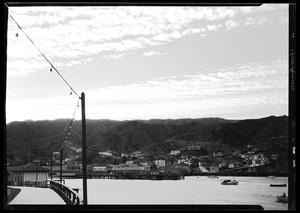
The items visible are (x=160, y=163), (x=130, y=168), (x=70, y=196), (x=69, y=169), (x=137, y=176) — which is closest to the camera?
(x=70, y=196)

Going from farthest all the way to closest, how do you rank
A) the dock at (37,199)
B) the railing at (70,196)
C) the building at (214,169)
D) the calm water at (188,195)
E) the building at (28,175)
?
the building at (214,169) → the calm water at (188,195) → the building at (28,175) → the dock at (37,199) → the railing at (70,196)

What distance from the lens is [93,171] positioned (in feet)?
452

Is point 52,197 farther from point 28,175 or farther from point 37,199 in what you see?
point 28,175

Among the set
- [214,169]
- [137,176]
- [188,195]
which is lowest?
[137,176]

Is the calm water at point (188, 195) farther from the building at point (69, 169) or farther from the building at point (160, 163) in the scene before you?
the building at point (160, 163)

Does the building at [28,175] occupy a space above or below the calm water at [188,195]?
above

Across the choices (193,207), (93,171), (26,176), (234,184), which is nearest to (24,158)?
(26,176)

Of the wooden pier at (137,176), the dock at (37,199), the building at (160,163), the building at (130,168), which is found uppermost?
the dock at (37,199)

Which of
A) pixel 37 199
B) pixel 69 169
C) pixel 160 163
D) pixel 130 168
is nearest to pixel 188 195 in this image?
pixel 37 199

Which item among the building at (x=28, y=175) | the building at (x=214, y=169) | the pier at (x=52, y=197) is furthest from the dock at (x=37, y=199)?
the building at (x=214, y=169)

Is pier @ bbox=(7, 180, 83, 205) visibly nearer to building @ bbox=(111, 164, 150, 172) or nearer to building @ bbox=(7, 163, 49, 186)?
building @ bbox=(7, 163, 49, 186)
